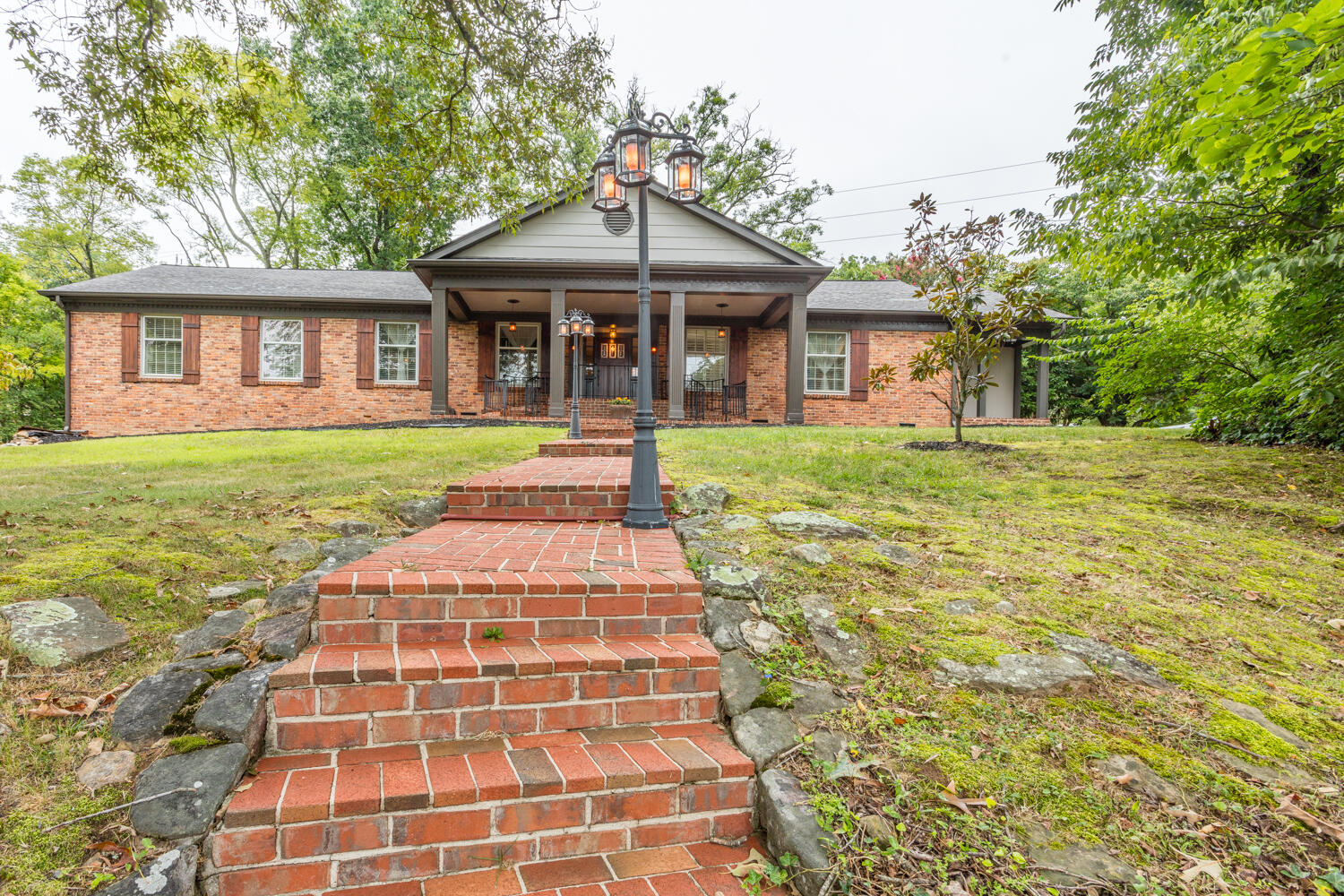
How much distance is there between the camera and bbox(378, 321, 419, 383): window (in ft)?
44.3

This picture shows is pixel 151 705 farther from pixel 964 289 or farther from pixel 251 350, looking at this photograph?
pixel 251 350

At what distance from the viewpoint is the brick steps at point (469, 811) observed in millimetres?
1609

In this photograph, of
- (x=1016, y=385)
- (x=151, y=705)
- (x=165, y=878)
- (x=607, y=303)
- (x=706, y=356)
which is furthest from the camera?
(x=1016, y=385)

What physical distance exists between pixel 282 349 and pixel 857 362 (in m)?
13.7

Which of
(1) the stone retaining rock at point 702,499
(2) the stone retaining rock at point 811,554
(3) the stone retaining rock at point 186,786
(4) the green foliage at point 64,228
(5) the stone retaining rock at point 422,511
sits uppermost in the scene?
(4) the green foliage at point 64,228

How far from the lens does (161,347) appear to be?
1294cm

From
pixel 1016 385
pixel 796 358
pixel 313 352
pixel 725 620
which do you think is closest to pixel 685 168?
pixel 725 620

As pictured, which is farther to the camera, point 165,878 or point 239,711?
point 239,711

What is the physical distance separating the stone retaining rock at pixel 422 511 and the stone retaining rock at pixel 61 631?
1.65 metres

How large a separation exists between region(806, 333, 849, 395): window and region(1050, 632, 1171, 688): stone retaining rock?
11.9 m

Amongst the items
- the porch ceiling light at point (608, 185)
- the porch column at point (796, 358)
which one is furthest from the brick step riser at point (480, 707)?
the porch column at point (796, 358)

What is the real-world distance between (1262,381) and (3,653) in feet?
26.8

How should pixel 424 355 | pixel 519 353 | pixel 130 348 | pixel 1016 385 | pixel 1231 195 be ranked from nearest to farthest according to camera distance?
1. pixel 1231 195
2. pixel 130 348
3. pixel 424 355
4. pixel 519 353
5. pixel 1016 385

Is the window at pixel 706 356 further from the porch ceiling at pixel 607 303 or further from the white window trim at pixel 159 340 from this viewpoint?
the white window trim at pixel 159 340
